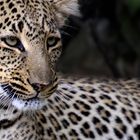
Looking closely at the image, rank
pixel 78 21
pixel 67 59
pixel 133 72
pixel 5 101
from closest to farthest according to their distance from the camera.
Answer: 1. pixel 5 101
2. pixel 78 21
3. pixel 133 72
4. pixel 67 59

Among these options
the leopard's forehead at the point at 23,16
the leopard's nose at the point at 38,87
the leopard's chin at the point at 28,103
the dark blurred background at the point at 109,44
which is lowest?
the dark blurred background at the point at 109,44

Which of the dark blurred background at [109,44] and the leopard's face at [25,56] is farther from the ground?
the leopard's face at [25,56]

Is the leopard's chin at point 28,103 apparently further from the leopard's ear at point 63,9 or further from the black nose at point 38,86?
the leopard's ear at point 63,9

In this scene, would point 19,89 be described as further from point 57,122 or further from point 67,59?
point 67,59

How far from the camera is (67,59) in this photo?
13719 mm

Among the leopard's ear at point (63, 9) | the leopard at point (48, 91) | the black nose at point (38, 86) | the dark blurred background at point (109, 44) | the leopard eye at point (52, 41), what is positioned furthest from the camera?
the dark blurred background at point (109, 44)

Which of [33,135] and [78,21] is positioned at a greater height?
[78,21]

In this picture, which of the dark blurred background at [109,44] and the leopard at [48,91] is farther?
the dark blurred background at [109,44]

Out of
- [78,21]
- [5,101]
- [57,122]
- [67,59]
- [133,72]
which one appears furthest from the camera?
[67,59]

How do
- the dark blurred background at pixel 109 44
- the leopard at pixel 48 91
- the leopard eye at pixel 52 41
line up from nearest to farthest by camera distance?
the leopard at pixel 48 91 < the leopard eye at pixel 52 41 < the dark blurred background at pixel 109 44

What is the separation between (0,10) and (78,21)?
3.55 meters

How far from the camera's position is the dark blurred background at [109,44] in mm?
11398

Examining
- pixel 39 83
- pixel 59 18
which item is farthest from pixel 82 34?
pixel 39 83

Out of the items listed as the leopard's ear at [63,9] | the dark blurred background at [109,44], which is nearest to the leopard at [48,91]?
the leopard's ear at [63,9]
